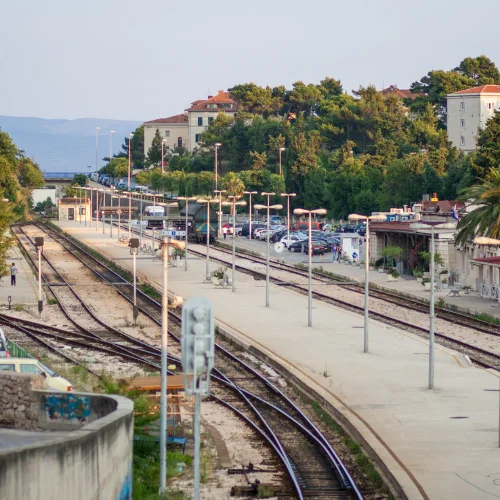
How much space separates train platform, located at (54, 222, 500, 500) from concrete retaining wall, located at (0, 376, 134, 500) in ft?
14.6

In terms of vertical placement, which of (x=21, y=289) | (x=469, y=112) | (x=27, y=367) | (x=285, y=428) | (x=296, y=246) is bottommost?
(x=285, y=428)

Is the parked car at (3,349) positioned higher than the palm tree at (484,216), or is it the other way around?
the palm tree at (484,216)

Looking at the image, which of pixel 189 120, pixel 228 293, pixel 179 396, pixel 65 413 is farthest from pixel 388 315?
pixel 189 120

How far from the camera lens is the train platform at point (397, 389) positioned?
61.0 ft

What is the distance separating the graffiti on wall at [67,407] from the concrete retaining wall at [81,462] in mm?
54

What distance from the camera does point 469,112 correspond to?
11838 centimetres

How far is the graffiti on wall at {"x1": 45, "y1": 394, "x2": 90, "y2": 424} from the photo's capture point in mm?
15836

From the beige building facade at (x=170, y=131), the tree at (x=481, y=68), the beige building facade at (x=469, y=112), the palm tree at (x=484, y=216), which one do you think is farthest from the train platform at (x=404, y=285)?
the beige building facade at (x=170, y=131)

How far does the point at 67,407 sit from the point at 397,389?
11.4 metres

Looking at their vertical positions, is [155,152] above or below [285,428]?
above

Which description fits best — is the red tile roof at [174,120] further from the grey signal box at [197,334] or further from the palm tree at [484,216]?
the grey signal box at [197,334]

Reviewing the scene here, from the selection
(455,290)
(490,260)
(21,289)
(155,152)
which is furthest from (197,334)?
(155,152)

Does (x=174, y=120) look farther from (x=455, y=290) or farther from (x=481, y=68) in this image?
(x=455, y=290)

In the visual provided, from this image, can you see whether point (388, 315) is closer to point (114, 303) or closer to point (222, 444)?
point (114, 303)
